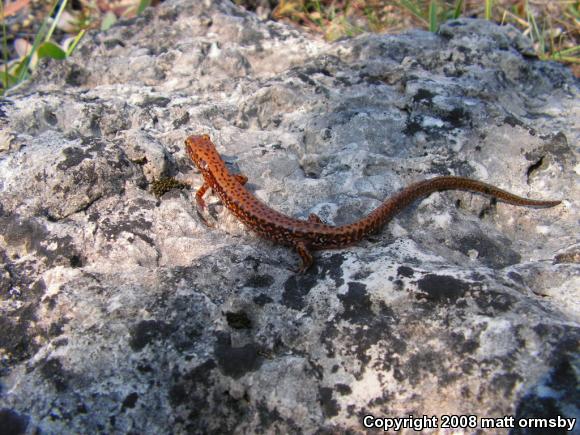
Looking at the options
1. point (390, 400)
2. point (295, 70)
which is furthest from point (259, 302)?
point (295, 70)

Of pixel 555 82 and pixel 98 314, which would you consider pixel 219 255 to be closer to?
pixel 98 314

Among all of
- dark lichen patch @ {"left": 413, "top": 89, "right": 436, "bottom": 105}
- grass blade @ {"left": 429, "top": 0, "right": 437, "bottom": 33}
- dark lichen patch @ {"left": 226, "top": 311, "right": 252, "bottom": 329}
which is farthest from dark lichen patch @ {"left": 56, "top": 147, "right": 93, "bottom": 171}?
grass blade @ {"left": 429, "top": 0, "right": 437, "bottom": 33}

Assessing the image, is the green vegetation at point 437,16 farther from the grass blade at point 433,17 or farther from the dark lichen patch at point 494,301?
the dark lichen patch at point 494,301

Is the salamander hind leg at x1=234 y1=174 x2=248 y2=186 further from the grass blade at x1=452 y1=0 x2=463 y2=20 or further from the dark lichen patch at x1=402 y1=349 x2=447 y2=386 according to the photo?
the grass blade at x1=452 y1=0 x2=463 y2=20

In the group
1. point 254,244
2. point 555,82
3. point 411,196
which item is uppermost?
point 555,82

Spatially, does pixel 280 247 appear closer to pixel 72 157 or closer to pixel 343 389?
pixel 343 389

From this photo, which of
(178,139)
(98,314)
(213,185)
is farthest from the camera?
(178,139)
